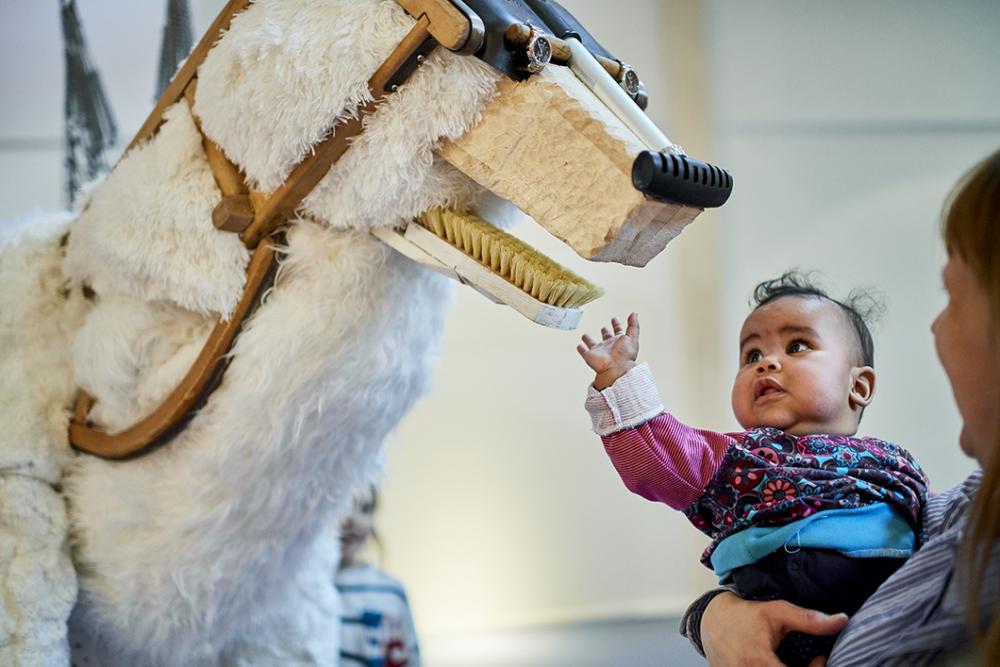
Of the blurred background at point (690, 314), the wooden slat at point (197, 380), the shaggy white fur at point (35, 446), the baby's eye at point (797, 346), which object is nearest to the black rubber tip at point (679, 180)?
the baby's eye at point (797, 346)

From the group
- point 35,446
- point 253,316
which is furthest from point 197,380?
point 35,446

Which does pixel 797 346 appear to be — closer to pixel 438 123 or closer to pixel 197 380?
pixel 438 123

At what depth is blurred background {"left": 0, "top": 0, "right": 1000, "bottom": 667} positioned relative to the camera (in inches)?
58.3

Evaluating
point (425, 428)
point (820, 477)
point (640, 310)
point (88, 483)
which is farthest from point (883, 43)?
point (88, 483)

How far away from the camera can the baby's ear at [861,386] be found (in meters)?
0.72

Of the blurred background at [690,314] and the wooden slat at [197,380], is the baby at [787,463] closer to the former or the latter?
the wooden slat at [197,380]

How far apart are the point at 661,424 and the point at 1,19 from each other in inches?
46.3

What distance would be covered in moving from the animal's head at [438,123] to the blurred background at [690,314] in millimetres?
834

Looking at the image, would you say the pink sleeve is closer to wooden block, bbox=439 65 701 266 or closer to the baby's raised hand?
the baby's raised hand

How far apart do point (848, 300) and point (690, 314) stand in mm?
698

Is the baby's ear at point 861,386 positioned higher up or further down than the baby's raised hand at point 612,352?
higher up

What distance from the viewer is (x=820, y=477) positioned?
2.11 ft

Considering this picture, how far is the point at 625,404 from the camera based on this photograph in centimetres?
67

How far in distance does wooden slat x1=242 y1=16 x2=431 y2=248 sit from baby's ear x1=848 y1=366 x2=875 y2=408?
44 centimetres
